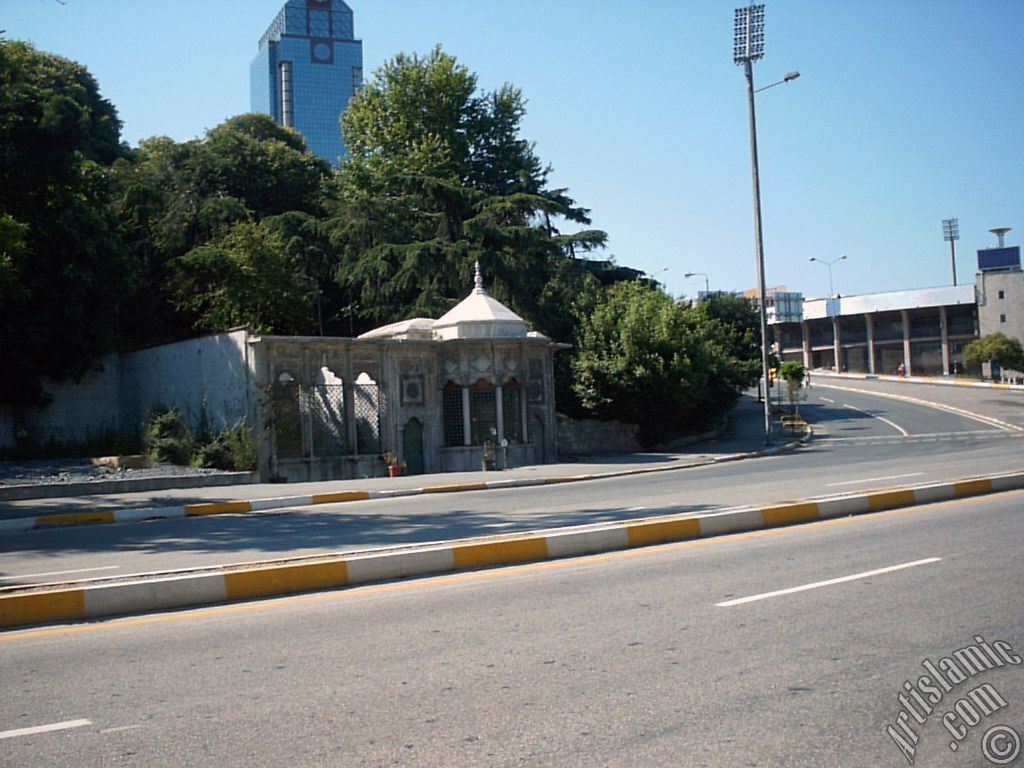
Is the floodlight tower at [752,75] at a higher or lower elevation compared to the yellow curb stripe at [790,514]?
higher

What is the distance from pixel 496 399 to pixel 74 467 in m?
12.9

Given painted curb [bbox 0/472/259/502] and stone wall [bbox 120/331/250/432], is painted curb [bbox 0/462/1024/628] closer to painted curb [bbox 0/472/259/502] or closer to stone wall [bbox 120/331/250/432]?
painted curb [bbox 0/472/259/502]

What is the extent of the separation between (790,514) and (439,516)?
556 cm

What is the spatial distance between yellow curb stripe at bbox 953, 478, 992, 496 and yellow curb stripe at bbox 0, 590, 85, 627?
12785 mm

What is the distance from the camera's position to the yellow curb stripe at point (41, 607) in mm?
7906

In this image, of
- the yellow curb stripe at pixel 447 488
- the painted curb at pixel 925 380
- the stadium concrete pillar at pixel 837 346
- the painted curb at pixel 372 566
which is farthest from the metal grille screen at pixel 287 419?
the stadium concrete pillar at pixel 837 346

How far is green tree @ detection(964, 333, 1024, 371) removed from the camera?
79.2m

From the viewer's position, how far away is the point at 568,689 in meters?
5.60

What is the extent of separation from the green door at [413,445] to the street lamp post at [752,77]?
12490 millimetres

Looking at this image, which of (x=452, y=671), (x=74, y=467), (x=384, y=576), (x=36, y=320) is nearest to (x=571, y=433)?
(x=74, y=467)

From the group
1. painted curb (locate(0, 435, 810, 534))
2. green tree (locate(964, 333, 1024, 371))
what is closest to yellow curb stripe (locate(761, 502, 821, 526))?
painted curb (locate(0, 435, 810, 534))

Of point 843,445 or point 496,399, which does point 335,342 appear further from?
point 843,445

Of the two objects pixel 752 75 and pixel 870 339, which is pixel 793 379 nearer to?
pixel 752 75

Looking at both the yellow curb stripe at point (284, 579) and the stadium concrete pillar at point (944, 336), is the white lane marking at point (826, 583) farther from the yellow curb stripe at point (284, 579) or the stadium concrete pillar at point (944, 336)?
the stadium concrete pillar at point (944, 336)
